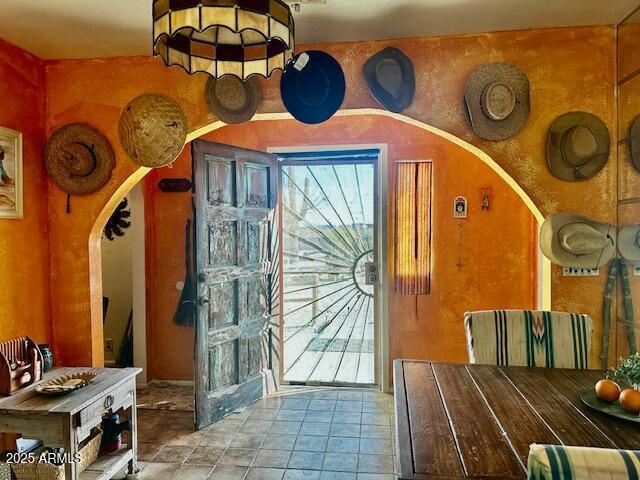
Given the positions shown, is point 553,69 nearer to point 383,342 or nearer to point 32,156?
point 383,342

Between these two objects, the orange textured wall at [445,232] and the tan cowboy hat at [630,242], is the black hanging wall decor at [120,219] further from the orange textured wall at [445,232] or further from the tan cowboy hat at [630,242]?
the tan cowboy hat at [630,242]

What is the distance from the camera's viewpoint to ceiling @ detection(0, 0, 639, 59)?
7.30 ft

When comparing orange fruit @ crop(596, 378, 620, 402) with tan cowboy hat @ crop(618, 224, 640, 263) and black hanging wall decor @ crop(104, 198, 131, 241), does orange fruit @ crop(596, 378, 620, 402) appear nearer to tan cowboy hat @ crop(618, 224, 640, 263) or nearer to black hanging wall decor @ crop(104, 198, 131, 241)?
tan cowboy hat @ crop(618, 224, 640, 263)

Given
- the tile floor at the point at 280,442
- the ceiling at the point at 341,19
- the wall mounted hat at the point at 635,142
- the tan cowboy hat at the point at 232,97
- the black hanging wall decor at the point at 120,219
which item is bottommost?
the tile floor at the point at 280,442

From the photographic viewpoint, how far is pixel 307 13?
7.53 ft

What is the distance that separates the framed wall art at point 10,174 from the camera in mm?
2508

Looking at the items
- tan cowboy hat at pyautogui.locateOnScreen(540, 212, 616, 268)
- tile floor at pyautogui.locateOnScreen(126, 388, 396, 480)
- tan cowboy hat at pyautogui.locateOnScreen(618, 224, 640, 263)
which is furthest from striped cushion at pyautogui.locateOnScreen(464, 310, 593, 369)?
tile floor at pyautogui.locateOnScreen(126, 388, 396, 480)

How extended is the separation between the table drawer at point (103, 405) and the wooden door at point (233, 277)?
0.61 meters

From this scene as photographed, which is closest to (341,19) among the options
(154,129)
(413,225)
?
(154,129)

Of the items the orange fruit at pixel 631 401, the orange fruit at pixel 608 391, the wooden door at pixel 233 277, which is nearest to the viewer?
the orange fruit at pixel 631 401

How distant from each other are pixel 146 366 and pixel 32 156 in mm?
2101

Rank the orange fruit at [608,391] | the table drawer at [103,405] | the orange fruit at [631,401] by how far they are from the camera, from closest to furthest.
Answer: the orange fruit at [631,401], the orange fruit at [608,391], the table drawer at [103,405]

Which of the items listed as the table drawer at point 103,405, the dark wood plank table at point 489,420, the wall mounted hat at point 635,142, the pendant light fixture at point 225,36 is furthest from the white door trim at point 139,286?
the wall mounted hat at point 635,142

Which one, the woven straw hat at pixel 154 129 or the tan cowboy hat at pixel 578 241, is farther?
the woven straw hat at pixel 154 129
